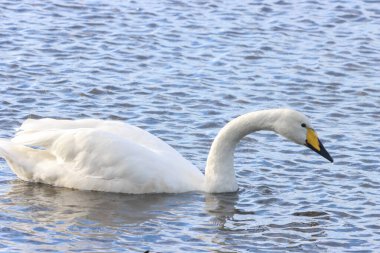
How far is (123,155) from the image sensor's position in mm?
11602

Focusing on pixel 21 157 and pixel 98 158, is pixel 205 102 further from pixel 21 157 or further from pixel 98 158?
pixel 21 157

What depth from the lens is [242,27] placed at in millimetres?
18016

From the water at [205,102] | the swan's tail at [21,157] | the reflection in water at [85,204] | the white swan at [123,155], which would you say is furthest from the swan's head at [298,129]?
the swan's tail at [21,157]

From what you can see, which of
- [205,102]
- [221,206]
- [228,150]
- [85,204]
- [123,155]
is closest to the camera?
[85,204]

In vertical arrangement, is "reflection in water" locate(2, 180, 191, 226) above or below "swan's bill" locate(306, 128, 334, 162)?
below

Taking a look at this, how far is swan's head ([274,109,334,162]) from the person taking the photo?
1164cm

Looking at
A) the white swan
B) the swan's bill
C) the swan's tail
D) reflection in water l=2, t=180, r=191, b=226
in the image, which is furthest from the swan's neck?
the swan's tail

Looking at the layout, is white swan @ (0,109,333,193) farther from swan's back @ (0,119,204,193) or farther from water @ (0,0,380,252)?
water @ (0,0,380,252)

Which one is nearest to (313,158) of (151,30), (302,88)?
(302,88)

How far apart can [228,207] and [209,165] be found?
2.15 feet

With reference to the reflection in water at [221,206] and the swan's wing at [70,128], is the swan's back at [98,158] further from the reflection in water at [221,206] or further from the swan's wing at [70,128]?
the reflection in water at [221,206]

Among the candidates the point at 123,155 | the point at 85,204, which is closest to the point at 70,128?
the point at 123,155

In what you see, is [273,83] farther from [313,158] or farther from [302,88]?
[313,158]

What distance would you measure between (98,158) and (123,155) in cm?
25
